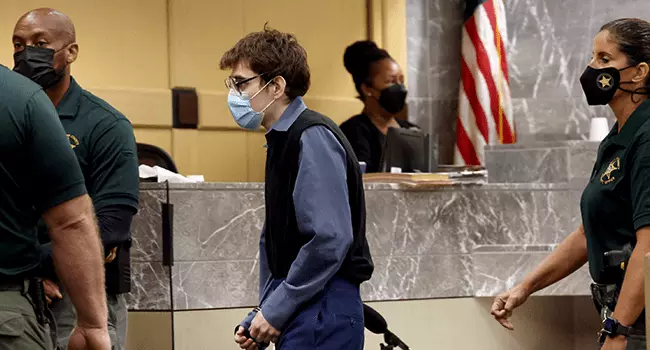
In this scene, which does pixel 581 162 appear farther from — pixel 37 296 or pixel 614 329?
pixel 37 296

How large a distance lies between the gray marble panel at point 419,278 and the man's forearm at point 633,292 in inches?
83.3

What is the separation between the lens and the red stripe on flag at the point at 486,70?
6234mm

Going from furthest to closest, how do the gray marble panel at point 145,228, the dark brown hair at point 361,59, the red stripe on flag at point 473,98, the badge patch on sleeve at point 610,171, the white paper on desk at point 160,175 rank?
the red stripe on flag at point 473,98
the dark brown hair at point 361,59
the white paper on desk at point 160,175
the gray marble panel at point 145,228
the badge patch on sleeve at point 610,171

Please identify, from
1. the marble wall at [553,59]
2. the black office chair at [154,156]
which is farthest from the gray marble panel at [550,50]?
the black office chair at [154,156]

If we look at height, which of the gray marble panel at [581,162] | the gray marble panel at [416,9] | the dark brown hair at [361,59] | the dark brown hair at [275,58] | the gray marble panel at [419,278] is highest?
the gray marble panel at [416,9]

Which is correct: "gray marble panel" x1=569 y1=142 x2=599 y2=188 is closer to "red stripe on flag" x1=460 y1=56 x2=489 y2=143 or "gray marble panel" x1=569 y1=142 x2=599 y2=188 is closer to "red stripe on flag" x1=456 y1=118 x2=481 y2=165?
"red stripe on flag" x1=460 y1=56 x2=489 y2=143

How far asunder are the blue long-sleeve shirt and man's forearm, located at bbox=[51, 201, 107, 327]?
1.52 ft

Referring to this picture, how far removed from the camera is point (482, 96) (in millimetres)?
6402

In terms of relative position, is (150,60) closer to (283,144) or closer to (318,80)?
(318,80)

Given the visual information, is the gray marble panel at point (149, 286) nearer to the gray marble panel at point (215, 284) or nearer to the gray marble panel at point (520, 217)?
the gray marble panel at point (215, 284)

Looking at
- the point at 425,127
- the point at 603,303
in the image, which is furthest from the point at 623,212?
the point at 425,127

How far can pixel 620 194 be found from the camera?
289 centimetres

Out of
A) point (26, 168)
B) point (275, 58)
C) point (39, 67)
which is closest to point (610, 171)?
point (275, 58)

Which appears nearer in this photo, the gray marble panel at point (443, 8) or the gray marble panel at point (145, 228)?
the gray marble panel at point (145, 228)
